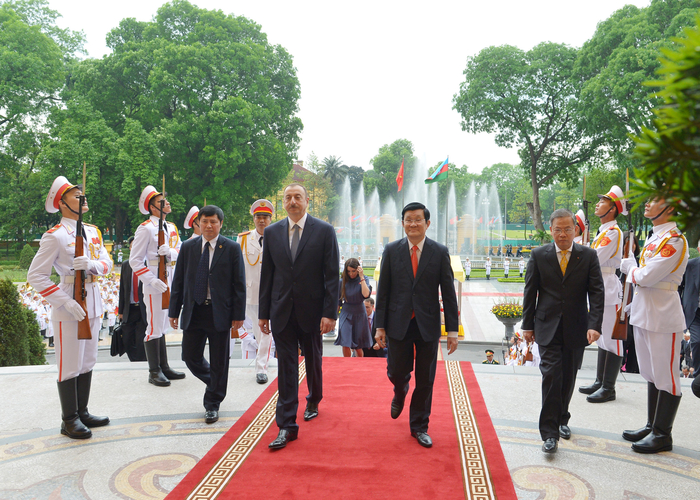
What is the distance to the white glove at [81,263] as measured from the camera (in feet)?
14.9

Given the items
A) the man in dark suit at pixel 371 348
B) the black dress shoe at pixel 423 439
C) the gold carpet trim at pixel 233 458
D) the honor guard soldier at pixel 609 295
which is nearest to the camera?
the gold carpet trim at pixel 233 458

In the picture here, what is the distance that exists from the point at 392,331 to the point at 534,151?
109 ft

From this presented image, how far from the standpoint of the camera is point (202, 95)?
98.9ft

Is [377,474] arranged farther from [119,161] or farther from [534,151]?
[534,151]

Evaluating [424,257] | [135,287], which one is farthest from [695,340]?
[135,287]

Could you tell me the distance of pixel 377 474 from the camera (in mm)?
3701

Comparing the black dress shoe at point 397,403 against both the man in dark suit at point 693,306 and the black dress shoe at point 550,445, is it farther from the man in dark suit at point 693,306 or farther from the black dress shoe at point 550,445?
the man in dark suit at point 693,306

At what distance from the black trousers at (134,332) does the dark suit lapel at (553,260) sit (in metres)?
5.56

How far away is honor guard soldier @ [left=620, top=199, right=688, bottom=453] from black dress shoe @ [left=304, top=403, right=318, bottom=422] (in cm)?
283

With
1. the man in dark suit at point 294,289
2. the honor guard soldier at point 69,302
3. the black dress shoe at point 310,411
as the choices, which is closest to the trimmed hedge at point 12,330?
the honor guard soldier at point 69,302

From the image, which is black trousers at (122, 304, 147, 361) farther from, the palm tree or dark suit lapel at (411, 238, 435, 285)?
the palm tree

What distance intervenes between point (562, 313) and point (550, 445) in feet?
3.57

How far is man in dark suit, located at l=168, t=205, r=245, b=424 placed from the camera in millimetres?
4926

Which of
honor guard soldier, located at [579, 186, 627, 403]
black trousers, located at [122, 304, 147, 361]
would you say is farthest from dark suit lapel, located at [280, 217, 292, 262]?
black trousers, located at [122, 304, 147, 361]
